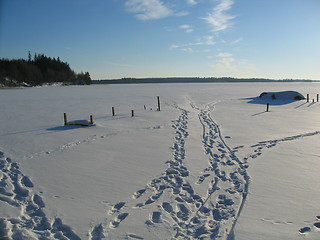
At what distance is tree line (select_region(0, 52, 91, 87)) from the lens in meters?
78.7

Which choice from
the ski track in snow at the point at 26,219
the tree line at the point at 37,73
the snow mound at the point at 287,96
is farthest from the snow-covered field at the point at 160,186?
the tree line at the point at 37,73

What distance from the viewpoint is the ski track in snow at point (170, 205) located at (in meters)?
4.18

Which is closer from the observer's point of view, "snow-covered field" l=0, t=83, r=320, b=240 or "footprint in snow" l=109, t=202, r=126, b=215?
"snow-covered field" l=0, t=83, r=320, b=240

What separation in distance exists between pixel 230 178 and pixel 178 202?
2.09 meters

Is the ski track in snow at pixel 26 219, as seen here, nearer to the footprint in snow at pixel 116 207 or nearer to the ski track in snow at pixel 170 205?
the ski track in snow at pixel 170 205

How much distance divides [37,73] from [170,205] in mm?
97985

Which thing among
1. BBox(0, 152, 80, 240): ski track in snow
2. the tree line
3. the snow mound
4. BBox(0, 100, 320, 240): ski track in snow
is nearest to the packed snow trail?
BBox(0, 100, 320, 240): ski track in snow

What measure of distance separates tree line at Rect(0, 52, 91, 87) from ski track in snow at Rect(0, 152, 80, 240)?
8056 centimetres

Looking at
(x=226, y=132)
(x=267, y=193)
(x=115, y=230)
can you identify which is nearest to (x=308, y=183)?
(x=267, y=193)

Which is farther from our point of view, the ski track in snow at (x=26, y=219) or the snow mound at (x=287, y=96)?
the snow mound at (x=287, y=96)

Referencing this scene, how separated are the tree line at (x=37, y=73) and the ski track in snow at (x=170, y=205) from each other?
81205mm

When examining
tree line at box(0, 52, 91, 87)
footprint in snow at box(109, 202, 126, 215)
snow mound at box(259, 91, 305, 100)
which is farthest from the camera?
tree line at box(0, 52, 91, 87)

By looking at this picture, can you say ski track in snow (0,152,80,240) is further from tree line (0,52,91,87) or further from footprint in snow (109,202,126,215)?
tree line (0,52,91,87)

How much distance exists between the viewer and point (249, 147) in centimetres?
962
